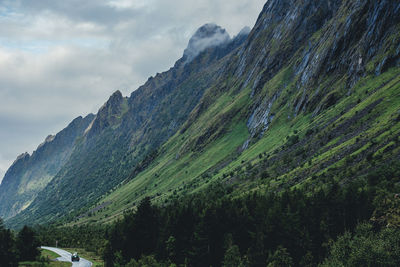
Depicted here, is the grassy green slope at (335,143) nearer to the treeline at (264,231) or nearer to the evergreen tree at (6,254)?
the treeline at (264,231)

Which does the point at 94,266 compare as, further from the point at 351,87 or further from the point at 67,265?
the point at 351,87

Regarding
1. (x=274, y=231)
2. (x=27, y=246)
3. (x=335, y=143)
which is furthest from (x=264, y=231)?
(x=335, y=143)

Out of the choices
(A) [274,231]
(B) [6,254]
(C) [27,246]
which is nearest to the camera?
(B) [6,254]

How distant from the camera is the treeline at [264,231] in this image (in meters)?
59.2

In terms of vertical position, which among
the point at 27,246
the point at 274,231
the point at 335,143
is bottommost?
the point at 274,231

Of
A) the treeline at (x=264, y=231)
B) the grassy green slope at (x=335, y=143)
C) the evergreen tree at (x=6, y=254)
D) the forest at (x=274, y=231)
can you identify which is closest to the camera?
the forest at (x=274, y=231)

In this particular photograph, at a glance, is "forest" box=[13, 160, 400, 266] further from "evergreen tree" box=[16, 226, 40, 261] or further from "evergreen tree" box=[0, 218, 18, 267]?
"evergreen tree" box=[16, 226, 40, 261]

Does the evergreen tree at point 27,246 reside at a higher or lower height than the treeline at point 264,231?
higher

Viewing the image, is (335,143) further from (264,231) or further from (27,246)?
(27,246)

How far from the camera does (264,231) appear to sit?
64438mm

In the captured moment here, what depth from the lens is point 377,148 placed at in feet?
304

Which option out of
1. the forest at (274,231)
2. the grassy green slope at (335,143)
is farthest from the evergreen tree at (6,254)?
the grassy green slope at (335,143)

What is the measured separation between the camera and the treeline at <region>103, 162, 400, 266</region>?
59156 millimetres

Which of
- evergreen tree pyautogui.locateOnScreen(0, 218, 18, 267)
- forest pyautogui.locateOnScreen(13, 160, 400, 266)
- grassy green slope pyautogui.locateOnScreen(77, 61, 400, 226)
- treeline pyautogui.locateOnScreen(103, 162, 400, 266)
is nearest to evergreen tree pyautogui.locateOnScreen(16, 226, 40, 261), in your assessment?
forest pyautogui.locateOnScreen(13, 160, 400, 266)
